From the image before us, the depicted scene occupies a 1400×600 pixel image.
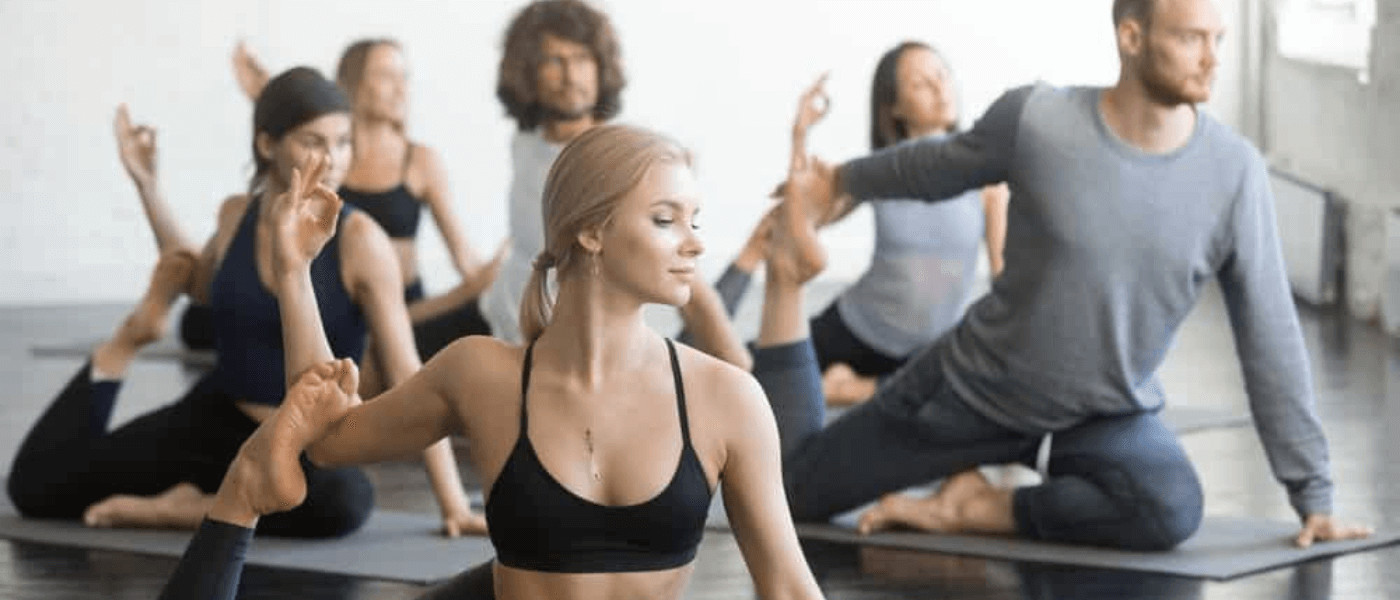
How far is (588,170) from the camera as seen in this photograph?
2.98m

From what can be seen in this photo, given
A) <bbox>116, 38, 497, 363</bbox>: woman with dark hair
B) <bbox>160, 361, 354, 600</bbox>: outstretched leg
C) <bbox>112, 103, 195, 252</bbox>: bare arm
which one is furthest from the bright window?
<bbox>160, 361, 354, 600</bbox>: outstretched leg

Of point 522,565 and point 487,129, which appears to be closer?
point 522,565

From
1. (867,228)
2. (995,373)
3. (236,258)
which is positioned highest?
(236,258)

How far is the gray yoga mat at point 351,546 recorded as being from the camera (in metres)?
4.68

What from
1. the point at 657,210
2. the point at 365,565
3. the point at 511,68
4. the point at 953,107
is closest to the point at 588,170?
the point at 657,210

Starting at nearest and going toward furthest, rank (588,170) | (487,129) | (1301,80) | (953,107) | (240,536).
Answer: (588,170), (240,536), (953,107), (1301,80), (487,129)

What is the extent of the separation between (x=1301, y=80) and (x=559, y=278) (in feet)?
21.1

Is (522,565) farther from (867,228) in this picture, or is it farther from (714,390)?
(867,228)

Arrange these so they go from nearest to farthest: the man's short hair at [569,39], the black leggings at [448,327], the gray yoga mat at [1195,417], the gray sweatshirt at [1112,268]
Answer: the gray sweatshirt at [1112,268] < the man's short hair at [569,39] < the gray yoga mat at [1195,417] < the black leggings at [448,327]

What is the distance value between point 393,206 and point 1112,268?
267cm

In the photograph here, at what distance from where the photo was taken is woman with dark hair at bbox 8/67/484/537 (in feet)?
15.7

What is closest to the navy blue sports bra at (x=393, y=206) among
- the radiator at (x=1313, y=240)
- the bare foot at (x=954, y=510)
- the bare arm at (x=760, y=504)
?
the bare foot at (x=954, y=510)

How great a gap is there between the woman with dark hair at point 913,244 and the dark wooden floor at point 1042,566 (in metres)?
0.66

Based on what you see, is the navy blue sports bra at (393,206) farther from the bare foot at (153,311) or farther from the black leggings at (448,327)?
the bare foot at (153,311)
